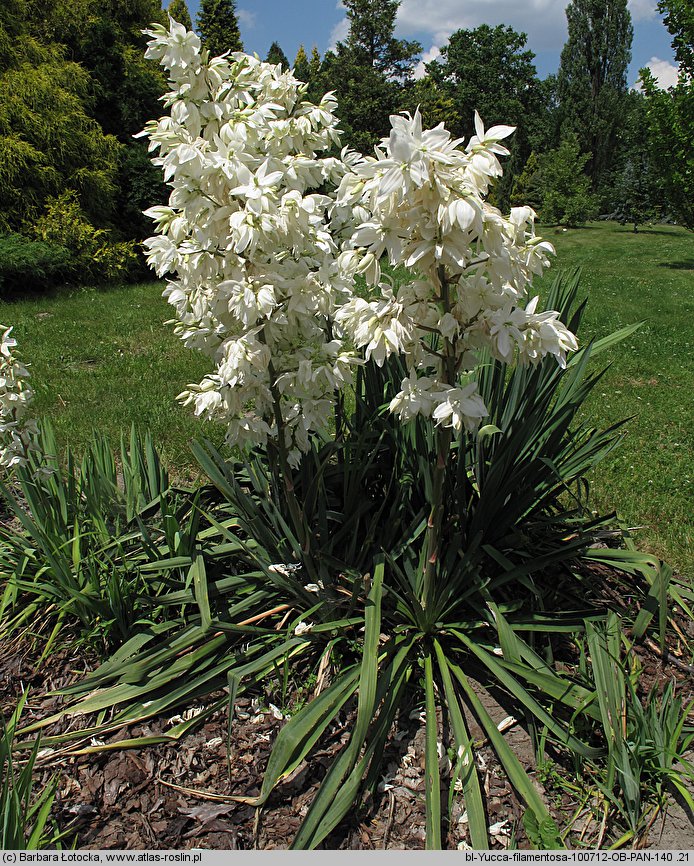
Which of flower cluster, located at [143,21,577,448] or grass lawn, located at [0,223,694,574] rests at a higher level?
flower cluster, located at [143,21,577,448]

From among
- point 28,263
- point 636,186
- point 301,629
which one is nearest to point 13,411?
point 301,629

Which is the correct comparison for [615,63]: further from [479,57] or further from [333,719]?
[333,719]

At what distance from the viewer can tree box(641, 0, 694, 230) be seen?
1239 cm

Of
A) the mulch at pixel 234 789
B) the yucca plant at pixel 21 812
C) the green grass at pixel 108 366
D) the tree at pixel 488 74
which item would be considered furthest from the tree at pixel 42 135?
the tree at pixel 488 74

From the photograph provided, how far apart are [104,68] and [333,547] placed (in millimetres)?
12895

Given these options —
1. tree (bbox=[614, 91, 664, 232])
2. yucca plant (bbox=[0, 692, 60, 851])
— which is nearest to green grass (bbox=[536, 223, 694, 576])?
yucca plant (bbox=[0, 692, 60, 851])

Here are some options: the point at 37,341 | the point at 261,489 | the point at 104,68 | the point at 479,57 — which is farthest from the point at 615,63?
the point at 261,489

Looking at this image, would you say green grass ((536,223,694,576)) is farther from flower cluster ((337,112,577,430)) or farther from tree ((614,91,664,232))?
tree ((614,91,664,232))

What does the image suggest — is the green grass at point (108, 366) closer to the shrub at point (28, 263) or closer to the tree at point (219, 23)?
the shrub at point (28, 263)

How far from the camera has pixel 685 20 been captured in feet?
39.7

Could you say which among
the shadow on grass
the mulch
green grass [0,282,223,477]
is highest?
the shadow on grass

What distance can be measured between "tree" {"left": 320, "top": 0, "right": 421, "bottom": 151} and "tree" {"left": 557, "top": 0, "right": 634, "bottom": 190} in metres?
11.7

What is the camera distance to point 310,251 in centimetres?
194
